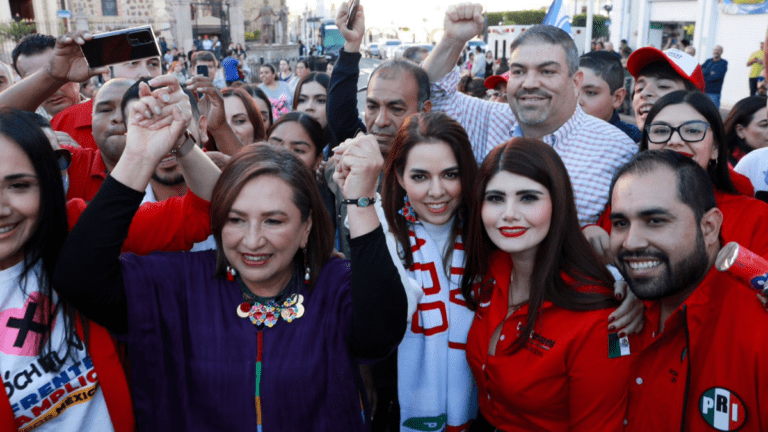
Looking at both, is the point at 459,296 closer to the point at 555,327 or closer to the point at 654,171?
the point at 555,327

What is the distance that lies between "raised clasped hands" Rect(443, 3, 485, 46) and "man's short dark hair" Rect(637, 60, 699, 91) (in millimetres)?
1137

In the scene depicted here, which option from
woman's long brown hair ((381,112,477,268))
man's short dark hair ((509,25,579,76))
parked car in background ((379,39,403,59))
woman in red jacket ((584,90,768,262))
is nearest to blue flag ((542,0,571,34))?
man's short dark hair ((509,25,579,76))

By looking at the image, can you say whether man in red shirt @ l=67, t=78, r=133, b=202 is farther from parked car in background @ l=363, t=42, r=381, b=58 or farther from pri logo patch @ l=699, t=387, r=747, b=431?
parked car in background @ l=363, t=42, r=381, b=58

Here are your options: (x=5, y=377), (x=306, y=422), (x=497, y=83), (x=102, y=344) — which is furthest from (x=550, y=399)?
(x=497, y=83)

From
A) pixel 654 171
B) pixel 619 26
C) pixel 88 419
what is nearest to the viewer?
pixel 88 419

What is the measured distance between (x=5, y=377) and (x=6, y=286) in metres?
0.29

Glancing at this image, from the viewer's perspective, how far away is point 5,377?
1.74m

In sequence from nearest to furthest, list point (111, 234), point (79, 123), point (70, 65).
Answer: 1. point (111, 234)
2. point (70, 65)
3. point (79, 123)

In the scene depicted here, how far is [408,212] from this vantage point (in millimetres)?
2730

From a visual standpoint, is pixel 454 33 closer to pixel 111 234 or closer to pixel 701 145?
pixel 701 145

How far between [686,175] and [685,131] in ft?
2.08

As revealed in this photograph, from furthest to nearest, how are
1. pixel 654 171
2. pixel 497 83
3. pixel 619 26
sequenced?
pixel 619 26 < pixel 497 83 < pixel 654 171

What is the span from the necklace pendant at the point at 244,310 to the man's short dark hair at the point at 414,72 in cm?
187

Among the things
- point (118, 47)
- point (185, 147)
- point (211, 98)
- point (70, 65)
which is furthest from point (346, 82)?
point (185, 147)
